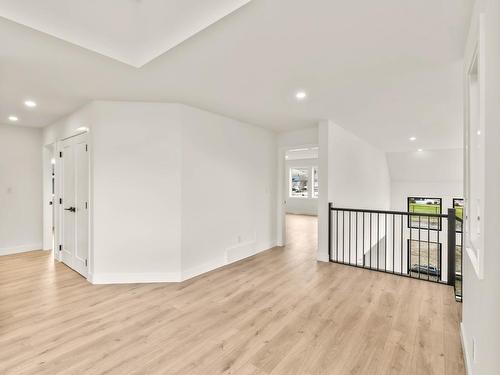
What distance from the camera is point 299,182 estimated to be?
38.1ft

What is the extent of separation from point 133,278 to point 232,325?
1689 millimetres

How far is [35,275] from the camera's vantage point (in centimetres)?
359

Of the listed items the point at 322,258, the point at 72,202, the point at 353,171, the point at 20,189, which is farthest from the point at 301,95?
the point at 20,189

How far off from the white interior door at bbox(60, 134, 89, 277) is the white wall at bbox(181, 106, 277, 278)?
144 centimetres

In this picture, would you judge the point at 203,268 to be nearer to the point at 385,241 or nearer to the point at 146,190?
the point at 146,190

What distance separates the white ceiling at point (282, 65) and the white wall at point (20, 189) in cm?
101

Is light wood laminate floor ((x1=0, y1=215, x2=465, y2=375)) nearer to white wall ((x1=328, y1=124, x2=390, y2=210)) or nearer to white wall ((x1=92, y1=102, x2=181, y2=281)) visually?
white wall ((x1=92, y1=102, x2=181, y2=281))

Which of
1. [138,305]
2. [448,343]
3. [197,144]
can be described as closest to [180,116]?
[197,144]

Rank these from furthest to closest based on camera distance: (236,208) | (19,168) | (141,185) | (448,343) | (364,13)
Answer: (19,168)
(236,208)
(141,185)
(448,343)
(364,13)

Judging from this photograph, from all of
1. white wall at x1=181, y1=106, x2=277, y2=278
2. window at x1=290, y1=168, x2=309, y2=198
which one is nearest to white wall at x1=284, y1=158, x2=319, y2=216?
window at x1=290, y1=168, x2=309, y2=198

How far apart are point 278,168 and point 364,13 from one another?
3.80 m

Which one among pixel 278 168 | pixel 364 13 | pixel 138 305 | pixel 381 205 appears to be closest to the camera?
pixel 364 13

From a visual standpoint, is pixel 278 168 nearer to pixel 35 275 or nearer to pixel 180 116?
pixel 180 116

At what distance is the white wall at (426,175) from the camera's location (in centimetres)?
734
